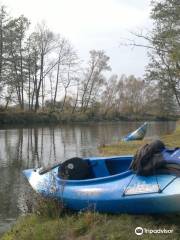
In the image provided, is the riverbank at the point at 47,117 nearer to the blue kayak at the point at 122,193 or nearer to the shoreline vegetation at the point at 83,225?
the blue kayak at the point at 122,193

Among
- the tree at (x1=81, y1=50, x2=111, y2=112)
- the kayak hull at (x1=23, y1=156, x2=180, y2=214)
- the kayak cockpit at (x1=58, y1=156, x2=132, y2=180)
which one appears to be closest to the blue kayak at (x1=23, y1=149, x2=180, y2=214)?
the kayak hull at (x1=23, y1=156, x2=180, y2=214)

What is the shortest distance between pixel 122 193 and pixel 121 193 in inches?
0.8

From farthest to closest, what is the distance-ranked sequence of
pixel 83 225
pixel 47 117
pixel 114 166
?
pixel 47 117 < pixel 114 166 < pixel 83 225

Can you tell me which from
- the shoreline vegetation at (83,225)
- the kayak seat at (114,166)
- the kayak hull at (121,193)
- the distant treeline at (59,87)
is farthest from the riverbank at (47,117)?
the shoreline vegetation at (83,225)

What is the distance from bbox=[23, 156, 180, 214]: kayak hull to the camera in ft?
18.9

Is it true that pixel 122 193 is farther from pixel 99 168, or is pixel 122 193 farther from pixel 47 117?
pixel 47 117

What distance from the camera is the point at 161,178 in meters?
5.97

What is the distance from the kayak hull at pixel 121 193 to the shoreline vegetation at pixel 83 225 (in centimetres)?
15

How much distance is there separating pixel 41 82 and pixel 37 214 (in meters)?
50.8

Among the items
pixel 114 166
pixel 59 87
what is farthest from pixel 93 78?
pixel 114 166

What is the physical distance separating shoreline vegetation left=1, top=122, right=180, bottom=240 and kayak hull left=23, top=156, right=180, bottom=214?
149 millimetres

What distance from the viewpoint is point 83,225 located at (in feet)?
19.0

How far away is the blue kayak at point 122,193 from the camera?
5.76 meters

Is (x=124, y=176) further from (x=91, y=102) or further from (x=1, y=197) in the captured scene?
(x=91, y=102)
